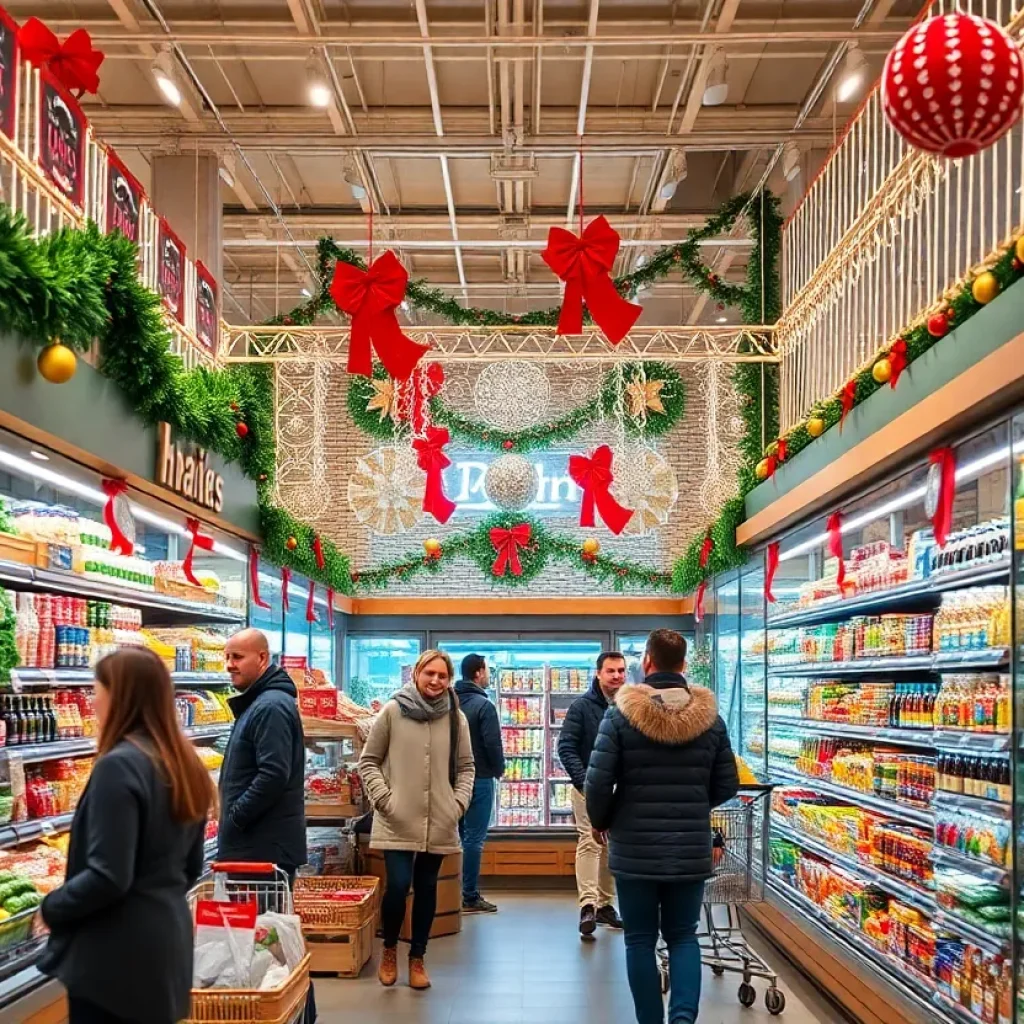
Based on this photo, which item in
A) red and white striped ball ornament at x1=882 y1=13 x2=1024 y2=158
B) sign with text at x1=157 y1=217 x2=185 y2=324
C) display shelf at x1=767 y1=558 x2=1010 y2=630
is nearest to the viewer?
red and white striped ball ornament at x1=882 y1=13 x2=1024 y2=158

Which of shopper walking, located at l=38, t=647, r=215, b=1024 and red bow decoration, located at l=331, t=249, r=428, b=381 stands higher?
red bow decoration, located at l=331, t=249, r=428, b=381

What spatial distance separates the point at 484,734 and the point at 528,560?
176 inches

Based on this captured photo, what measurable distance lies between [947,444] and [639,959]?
7.61ft

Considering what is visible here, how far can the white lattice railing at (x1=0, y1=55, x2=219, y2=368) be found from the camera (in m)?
5.25

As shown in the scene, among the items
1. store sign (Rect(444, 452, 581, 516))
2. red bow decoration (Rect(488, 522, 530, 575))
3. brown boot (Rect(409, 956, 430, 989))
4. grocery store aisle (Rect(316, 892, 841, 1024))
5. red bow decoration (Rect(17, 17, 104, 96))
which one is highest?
red bow decoration (Rect(17, 17, 104, 96))

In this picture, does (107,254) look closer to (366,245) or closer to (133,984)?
(133,984)

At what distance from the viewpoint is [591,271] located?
723 centimetres

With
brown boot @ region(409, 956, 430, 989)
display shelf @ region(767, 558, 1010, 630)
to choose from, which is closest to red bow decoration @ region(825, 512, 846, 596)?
display shelf @ region(767, 558, 1010, 630)

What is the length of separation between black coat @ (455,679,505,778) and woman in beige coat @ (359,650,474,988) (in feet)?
7.55

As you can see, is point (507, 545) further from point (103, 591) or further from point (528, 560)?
point (103, 591)

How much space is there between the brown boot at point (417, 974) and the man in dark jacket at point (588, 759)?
4.63 ft

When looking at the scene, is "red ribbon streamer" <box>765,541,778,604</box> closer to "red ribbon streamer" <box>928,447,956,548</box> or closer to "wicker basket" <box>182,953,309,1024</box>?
"red ribbon streamer" <box>928,447,956,548</box>

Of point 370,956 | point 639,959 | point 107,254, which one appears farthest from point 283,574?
point 639,959

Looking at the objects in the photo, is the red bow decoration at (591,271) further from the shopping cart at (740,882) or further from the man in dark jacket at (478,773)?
the man in dark jacket at (478,773)
